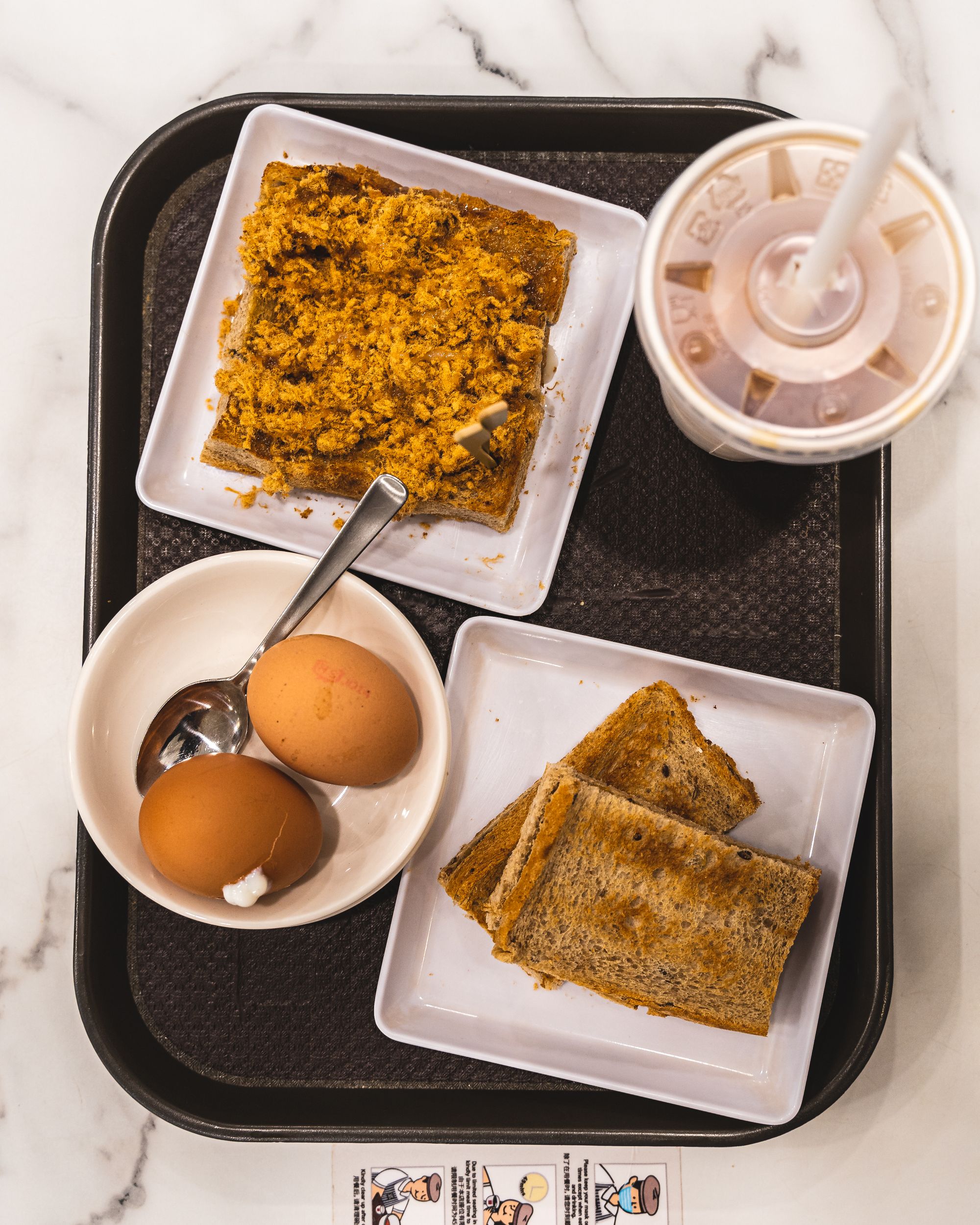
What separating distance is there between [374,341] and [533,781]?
597mm

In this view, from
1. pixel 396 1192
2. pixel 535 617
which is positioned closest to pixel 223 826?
pixel 535 617

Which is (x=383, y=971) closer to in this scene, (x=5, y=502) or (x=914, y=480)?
(x=5, y=502)

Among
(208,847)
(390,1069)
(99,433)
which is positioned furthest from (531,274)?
(390,1069)

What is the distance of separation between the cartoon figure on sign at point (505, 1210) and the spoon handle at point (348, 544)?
0.85 m

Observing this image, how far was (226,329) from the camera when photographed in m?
1.12

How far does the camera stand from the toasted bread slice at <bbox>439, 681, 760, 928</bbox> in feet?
3.68

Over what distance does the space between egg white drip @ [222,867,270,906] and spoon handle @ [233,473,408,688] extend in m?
0.25

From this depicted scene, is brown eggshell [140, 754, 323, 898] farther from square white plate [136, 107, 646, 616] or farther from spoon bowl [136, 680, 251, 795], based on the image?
square white plate [136, 107, 646, 616]

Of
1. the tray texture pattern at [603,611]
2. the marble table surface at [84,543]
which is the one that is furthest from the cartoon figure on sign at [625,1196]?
the tray texture pattern at [603,611]

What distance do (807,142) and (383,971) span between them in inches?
41.6

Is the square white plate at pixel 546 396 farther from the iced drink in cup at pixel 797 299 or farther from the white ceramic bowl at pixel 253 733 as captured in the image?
the iced drink in cup at pixel 797 299

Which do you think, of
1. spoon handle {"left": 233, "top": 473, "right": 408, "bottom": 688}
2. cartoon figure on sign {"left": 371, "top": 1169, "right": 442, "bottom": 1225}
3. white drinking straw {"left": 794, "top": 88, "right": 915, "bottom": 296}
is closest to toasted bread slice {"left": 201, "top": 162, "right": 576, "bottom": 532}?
spoon handle {"left": 233, "top": 473, "right": 408, "bottom": 688}

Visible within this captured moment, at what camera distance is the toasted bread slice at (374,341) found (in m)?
1.04

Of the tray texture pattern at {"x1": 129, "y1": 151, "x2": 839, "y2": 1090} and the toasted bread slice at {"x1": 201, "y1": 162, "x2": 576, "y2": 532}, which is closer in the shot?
the toasted bread slice at {"x1": 201, "y1": 162, "x2": 576, "y2": 532}
